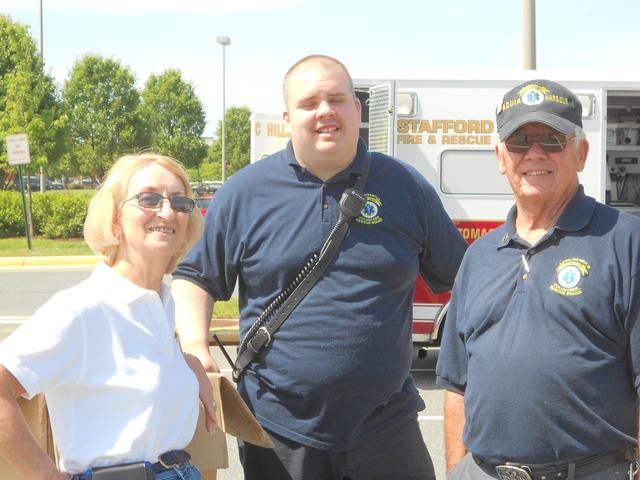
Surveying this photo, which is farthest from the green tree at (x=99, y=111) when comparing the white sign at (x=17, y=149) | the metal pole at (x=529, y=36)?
the metal pole at (x=529, y=36)

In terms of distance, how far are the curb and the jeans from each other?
16.7 metres

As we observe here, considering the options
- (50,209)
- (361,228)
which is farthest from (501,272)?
(50,209)

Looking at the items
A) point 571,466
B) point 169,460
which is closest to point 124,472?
Answer: point 169,460

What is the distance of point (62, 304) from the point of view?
216cm

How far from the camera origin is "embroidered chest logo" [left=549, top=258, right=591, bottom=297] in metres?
2.31

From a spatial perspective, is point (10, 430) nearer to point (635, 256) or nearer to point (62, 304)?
point (62, 304)

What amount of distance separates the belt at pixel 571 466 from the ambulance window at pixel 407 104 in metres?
5.79

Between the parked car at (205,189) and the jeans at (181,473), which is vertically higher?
the parked car at (205,189)

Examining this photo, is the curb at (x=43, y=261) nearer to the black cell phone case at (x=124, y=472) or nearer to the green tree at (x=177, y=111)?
the black cell phone case at (x=124, y=472)

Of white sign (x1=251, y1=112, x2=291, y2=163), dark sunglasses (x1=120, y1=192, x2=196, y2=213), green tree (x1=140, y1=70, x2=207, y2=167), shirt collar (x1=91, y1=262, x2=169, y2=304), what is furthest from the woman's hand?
green tree (x1=140, y1=70, x2=207, y2=167)

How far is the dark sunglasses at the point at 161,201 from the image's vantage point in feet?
7.97

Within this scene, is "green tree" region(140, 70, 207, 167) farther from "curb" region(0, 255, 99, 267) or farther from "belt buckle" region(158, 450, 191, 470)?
"belt buckle" region(158, 450, 191, 470)

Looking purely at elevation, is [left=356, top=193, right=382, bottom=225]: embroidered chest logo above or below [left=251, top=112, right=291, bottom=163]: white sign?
below

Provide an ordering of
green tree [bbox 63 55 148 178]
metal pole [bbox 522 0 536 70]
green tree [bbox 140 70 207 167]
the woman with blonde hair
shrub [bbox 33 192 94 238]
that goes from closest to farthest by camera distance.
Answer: the woman with blonde hair → metal pole [bbox 522 0 536 70] → shrub [bbox 33 192 94 238] → green tree [bbox 63 55 148 178] → green tree [bbox 140 70 207 167]
